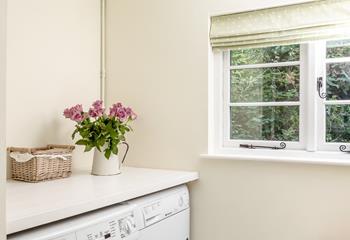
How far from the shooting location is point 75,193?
→ 1.49 metres

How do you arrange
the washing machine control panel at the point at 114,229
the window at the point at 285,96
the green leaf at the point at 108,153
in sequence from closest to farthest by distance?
1. the washing machine control panel at the point at 114,229
2. the window at the point at 285,96
3. the green leaf at the point at 108,153

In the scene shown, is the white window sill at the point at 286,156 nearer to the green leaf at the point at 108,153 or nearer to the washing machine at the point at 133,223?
the washing machine at the point at 133,223

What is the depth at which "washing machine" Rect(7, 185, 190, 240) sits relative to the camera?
120 cm

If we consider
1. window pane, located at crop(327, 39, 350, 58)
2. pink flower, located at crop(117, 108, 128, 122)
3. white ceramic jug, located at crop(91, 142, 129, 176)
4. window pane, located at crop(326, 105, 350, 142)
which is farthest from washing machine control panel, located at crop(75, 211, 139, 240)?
window pane, located at crop(327, 39, 350, 58)

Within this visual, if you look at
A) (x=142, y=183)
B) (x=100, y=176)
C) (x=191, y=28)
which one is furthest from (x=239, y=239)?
(x=191, y=28)

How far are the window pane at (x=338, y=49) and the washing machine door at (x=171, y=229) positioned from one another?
118cm

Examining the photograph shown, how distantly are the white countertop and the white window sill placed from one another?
242 mm

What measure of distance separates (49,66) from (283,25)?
1.36 m

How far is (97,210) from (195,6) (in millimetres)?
1356

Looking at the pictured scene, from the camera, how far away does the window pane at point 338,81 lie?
1.84m

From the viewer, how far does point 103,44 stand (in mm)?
2449

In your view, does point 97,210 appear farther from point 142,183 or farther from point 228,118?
point 228,118

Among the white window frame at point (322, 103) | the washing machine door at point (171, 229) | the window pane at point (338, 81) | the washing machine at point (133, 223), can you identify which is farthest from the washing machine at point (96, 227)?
the window pane at point (338, 81)

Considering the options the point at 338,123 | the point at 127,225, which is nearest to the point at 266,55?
the point at 338,123
